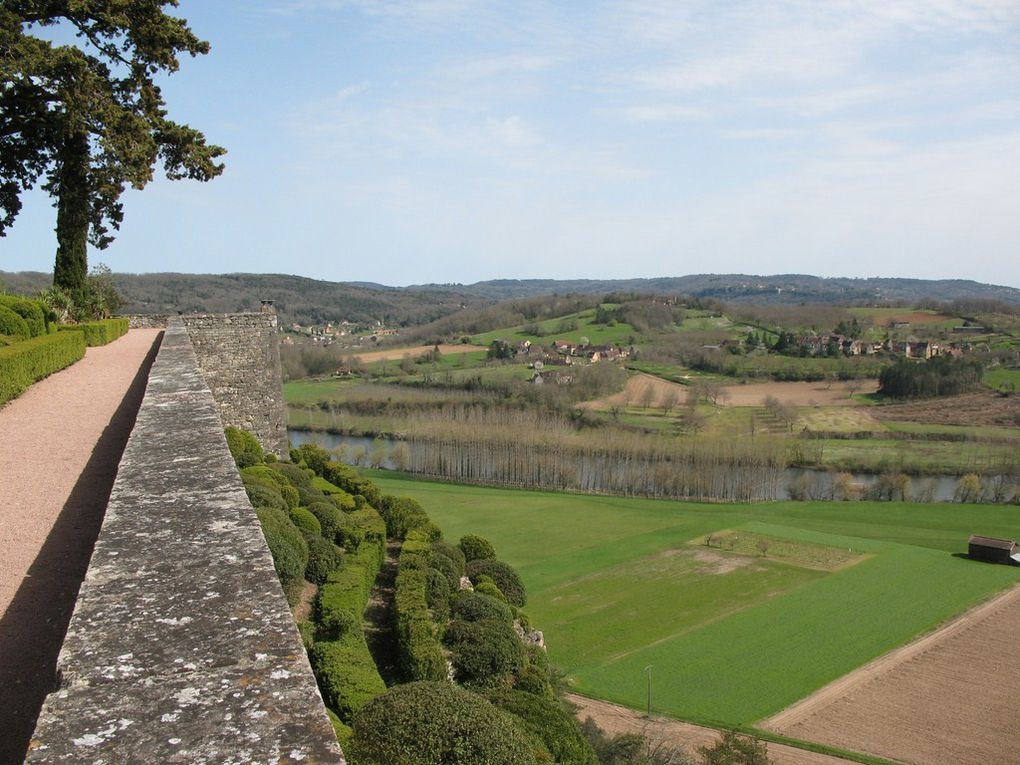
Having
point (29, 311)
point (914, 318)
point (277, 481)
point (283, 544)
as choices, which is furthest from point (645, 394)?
point (283, 544)

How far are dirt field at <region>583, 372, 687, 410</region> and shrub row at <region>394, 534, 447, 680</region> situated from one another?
237ft

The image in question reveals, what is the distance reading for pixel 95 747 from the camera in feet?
7.36

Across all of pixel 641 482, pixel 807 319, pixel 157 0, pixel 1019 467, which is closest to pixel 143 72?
pixel 157 0

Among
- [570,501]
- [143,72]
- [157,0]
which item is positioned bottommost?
[570,501]

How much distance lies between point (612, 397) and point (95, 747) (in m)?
88.1

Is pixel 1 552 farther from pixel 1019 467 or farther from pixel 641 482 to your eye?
pixel 1019 467

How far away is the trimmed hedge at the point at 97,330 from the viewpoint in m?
17.8

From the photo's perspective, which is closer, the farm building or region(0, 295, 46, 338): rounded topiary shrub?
region(0, 295, 46, 338): rounded topiary shrub

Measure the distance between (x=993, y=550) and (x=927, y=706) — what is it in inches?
820

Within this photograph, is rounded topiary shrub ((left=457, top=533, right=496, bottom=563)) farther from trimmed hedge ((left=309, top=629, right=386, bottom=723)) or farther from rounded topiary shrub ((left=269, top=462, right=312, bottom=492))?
trimmed hedge ((left=309, top=629, right=386, bottom=723))

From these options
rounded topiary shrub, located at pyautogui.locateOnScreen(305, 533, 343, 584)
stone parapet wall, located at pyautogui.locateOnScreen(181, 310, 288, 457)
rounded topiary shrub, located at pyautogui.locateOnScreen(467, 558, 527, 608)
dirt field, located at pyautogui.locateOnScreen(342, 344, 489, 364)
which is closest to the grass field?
rounded topiary shrub, located at pyautogui.locateOnScreen(467, 558, 527, 608)

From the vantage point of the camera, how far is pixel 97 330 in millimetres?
19000

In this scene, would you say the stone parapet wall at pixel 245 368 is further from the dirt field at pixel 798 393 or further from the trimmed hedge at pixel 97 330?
the dirt field at pixel 798 393

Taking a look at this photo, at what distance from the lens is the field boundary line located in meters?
23.4
